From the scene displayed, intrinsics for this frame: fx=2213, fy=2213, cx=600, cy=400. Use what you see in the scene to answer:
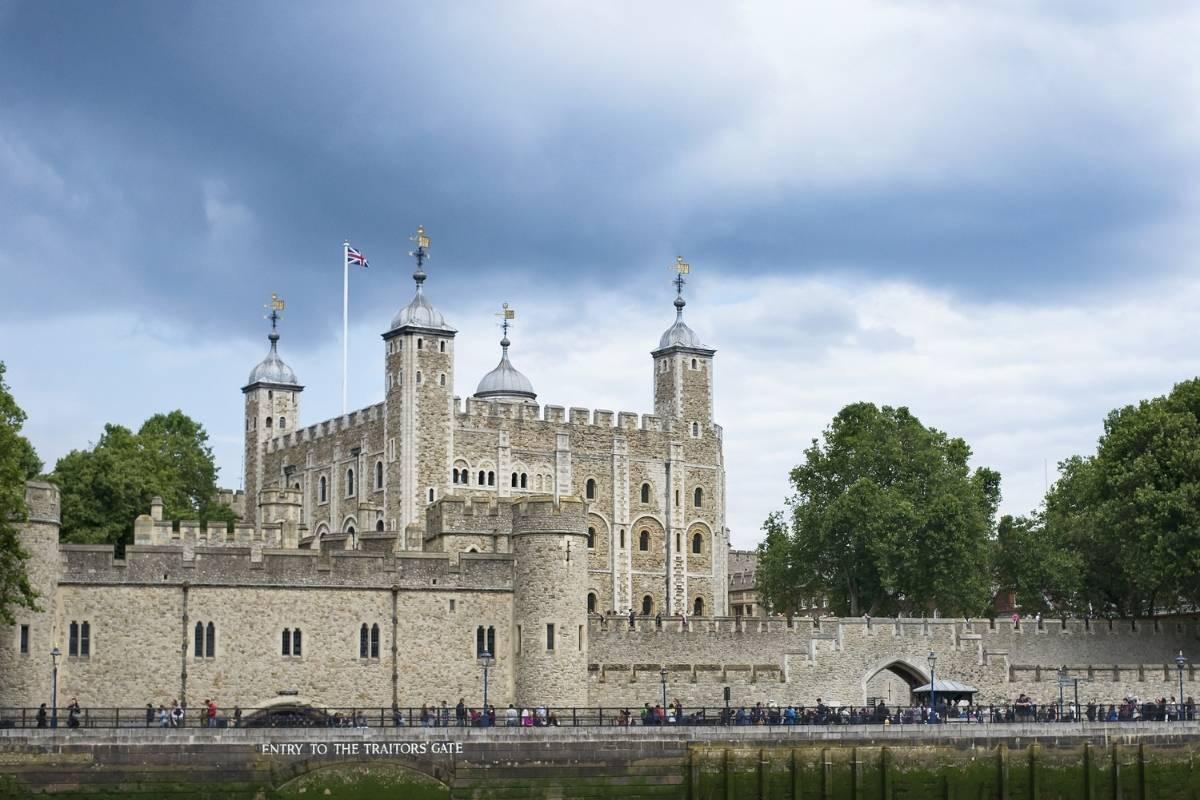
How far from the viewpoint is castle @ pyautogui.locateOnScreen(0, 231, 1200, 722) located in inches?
2319

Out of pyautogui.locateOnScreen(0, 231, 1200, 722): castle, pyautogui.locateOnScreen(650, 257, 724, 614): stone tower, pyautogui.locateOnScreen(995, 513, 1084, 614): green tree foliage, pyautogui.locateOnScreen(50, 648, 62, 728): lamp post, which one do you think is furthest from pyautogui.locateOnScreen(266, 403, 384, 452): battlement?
pyautogui.locateOnScreen(50, 648, 62, 728): lamp post

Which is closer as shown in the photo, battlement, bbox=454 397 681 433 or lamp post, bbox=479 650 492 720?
lamp post, bbox=479 650 492 720

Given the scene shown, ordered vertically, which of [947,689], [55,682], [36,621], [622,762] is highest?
[36,621]

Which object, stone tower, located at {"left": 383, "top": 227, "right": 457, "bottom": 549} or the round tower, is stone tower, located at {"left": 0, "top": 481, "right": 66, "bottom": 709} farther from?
stone tower, located at {"left": 383, "top": 227, "right": 457, "bottom": 549}

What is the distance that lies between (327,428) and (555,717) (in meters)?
44.1

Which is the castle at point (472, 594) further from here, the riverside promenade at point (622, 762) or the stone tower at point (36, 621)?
the riverside promenade at point (622, 762)

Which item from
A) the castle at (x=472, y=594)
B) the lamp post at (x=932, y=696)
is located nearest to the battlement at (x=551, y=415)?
the castle at (x=472, y=594)

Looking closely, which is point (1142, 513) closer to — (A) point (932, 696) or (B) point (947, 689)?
(B) point (947, 689)

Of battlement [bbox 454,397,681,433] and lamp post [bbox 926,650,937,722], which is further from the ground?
battlement [bbox 454,397,681,433]

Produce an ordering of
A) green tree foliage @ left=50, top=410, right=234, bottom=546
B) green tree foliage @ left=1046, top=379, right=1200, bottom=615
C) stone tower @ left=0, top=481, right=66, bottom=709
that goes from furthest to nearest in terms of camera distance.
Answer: green tree foliage @ left=50, top=410, right=234, bottom=546 < green tree foliage @ left=1046, top=379, right=1200, bottom=615 < stone tower @ left=0, top=481, right=66, bottom=709

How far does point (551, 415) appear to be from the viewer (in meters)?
95.4

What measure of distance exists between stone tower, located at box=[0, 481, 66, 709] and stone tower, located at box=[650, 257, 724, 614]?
140 ft

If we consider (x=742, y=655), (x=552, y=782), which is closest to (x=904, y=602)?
(x=742, y=655)

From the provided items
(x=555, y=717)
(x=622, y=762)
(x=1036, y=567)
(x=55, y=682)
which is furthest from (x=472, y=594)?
(x=1036, y=567)
